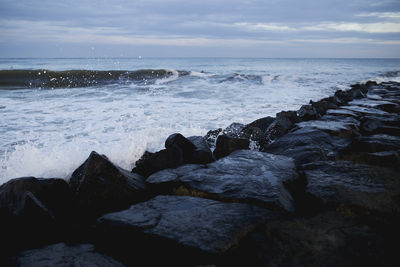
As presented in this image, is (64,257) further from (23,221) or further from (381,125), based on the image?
(381,125)

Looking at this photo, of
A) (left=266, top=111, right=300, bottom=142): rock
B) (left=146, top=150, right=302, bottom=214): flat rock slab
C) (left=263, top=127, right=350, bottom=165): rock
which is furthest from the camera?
(left=266, top=111, right=300, bottom=142): rock

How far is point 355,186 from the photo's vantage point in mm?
2107

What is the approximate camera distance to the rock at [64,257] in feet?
4.89

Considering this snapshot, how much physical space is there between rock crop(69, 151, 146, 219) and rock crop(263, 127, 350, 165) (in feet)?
6.38

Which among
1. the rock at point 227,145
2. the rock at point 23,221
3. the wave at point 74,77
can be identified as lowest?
the rock at point 23,221

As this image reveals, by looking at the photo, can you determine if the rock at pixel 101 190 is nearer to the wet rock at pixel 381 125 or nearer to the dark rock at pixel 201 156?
the dark rock at pixel 201 156

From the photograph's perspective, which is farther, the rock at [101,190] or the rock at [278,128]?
the rock at [278,128]

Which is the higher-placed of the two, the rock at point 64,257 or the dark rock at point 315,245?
the dark rock at point 315,245

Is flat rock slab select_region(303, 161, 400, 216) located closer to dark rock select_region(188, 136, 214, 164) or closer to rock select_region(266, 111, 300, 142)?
dark rock select_region(188, 136, 214, 164)

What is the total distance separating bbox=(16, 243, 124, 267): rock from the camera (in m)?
1.49

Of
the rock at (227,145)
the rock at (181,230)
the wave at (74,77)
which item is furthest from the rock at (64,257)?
the wave at (74,77)

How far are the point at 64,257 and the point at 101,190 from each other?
0.81m

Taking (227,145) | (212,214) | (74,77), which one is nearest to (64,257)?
(212,214)

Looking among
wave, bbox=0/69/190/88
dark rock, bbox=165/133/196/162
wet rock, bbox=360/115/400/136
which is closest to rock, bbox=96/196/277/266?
dark rock, bbox=165/133/196/162
